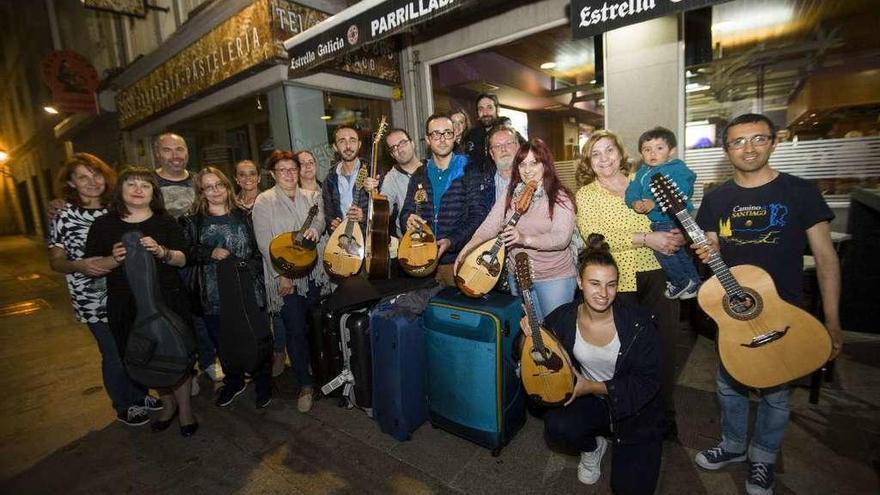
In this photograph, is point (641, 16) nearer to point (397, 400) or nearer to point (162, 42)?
point (397, 400)

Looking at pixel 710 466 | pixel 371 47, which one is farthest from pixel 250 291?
pixel 371 47

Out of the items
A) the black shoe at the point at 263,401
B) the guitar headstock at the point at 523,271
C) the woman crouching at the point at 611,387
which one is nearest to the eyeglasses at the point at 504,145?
the guitar headstock at the point at 523,271

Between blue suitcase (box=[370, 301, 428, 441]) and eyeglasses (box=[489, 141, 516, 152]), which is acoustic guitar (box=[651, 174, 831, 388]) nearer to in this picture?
eyeglasses (box=[489, 141, 516, 152])

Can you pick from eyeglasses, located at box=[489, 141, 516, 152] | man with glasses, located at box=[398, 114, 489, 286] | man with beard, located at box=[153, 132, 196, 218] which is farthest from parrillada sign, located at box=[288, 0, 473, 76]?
man with beard, located at box=[153, 132, 196, 218]

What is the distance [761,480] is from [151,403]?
475 centimetres

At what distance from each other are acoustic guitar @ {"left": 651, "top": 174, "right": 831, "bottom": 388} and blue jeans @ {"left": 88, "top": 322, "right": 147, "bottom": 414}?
14.0ft

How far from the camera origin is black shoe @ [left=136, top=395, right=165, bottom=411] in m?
3.58

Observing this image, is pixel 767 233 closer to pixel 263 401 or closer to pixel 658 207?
pixel 658 207

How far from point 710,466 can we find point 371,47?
7.13 metres

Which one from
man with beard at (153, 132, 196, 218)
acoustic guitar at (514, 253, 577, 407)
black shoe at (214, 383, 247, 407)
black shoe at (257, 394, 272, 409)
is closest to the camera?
acoustic guitar at (514, 253, 577, 407)

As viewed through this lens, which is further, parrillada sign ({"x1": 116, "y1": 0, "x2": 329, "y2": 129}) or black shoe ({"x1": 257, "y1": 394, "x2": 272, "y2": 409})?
parrillada sign ({"x1": 116, "y1": 0, "x2": 329, "y2": 129})

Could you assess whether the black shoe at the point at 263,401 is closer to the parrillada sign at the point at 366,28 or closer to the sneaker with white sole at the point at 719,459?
the sneaker with white sole at the point at 719,459

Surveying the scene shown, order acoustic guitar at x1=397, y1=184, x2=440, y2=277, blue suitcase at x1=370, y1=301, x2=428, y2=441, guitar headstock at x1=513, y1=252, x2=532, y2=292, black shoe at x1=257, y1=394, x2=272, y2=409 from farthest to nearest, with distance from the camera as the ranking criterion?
black shoe at x1=257, y1=394, x2=272, y2=409 → acoustic guitar at x1=397, y1=184, x2=440, y2=277 → blue suitcase at x1=370, y1=301, x2=428, y2=441 → guitar headstock at x1=513, y1=252, x2=532, y2=292

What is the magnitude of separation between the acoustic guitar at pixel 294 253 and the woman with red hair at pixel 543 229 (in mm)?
1441
